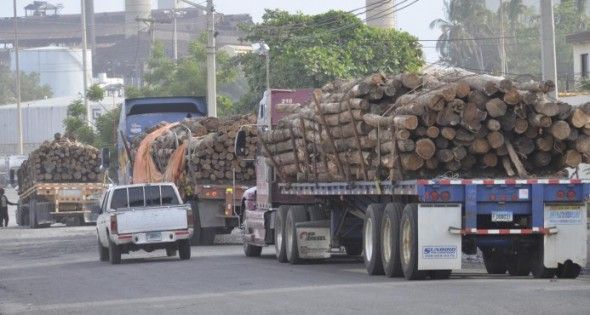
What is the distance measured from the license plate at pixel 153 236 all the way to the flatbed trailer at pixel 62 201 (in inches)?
1098

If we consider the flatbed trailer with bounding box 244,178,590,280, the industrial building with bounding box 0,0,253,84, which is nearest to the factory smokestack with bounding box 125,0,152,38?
the industrial building with bounding box 0,0,253,84

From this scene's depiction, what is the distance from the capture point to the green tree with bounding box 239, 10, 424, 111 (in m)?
62.6

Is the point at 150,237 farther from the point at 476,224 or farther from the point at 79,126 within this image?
the point at 79,126

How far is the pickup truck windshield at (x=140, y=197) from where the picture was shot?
98.6 ft

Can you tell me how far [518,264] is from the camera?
74.6 feet

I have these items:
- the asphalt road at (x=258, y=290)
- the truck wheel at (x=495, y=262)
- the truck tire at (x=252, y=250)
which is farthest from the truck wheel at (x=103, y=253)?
the truck wheel at (x=495, y=262)

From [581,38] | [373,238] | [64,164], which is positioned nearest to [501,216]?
[373,238]

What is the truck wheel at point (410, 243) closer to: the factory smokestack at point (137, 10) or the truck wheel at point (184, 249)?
the truck wheel at point (184, 249)

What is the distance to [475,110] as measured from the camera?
2030 cm

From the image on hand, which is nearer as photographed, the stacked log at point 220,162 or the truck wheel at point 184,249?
the truck wheel at point 184,249

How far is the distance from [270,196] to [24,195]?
33.9 meters

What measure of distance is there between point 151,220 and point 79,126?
59.5 metres

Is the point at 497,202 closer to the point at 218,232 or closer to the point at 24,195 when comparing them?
the point at 218,232

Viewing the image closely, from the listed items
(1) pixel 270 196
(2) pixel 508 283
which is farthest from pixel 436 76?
(1) pixel 270 196
